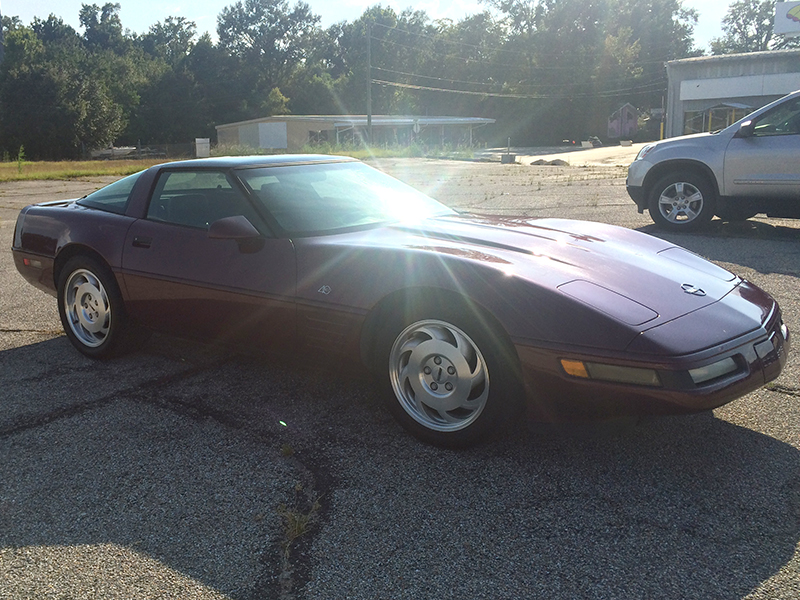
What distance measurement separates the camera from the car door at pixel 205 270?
354 centimetres

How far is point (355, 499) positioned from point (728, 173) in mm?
7105

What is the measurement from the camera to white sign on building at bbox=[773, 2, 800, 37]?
45.4 m

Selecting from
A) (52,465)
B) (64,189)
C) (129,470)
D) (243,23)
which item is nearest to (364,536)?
(129,470)

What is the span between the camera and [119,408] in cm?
370

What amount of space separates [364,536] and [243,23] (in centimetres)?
10948

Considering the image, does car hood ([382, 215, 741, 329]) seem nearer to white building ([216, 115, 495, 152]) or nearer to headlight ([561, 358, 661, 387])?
headlight ([561, 358, 661, 387])

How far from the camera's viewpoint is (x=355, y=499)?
2.73 metres

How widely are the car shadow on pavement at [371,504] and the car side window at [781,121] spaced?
5.52 metres

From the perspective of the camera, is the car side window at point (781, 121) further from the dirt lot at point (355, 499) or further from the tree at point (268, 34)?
the tree at point (268, 34)

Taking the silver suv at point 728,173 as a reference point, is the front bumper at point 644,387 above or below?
below

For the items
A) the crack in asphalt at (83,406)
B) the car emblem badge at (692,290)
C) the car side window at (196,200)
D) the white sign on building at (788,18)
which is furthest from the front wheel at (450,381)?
the white sign on building at (788,18)

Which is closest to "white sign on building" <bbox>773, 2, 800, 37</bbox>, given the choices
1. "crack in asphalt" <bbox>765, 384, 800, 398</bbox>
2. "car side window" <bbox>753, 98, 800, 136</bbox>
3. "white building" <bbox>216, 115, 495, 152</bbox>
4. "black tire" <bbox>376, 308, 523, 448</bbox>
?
"white building" <bbox>216, 115, 495, 152</bbox>

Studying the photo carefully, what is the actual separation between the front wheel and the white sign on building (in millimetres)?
51323

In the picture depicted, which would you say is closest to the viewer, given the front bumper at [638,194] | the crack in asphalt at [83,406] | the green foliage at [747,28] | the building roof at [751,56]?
the crack in asphalt at [83,406]
